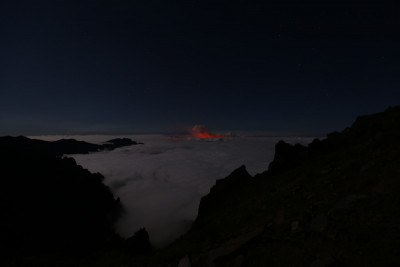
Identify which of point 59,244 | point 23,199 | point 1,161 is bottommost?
point 59,244

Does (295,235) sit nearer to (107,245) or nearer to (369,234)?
(369,234)

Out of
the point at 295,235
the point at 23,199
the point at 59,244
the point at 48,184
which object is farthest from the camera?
the point at 48,184

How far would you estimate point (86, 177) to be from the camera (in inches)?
6998

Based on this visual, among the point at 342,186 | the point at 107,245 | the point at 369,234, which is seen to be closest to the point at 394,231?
the point at 369,234

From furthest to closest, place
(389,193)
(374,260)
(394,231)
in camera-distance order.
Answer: (389,193) < (394,231) < (374,260)

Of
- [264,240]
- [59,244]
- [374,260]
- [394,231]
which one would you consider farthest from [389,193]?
[59,244]

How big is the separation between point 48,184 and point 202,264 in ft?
603

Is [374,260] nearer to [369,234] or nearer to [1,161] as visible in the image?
[369,234]

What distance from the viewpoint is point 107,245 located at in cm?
5219

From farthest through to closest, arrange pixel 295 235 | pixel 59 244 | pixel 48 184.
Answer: pixel 48 184 → pixel 59 244 → pixel 295 235

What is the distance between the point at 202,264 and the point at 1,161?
18429cm

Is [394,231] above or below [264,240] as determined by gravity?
above

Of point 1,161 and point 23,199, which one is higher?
point 1,161

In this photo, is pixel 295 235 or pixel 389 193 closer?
pixel 295 235
